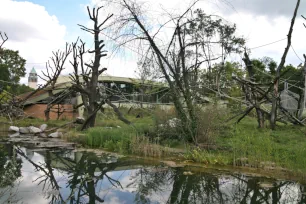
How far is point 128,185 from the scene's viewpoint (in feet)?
22.0

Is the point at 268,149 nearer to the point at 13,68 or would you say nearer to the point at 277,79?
the point at 277,79

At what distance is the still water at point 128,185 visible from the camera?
5754 mm

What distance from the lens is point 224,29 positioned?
10047 mm

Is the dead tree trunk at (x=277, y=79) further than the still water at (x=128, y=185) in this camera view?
Yes

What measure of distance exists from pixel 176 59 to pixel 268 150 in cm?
365

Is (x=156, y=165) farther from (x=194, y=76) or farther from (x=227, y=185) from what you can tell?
(x=194, y=76)

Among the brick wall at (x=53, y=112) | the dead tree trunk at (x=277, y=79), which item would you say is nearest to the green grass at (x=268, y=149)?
the dead tree trunk at (x=277, y=79)

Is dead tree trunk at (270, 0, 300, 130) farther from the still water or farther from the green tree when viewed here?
the green tree

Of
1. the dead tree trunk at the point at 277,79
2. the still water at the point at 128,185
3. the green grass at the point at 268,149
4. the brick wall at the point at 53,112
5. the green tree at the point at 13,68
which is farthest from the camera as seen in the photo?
the green tree at the point at 13,68

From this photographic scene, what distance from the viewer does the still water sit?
18.9 ft

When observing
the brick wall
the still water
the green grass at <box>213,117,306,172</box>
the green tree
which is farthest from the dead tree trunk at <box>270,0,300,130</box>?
the green tree

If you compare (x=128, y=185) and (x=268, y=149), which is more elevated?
(x=268, y=149)

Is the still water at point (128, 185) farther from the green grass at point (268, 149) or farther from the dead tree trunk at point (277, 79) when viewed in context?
the dead tree trunk at point (277, 79)

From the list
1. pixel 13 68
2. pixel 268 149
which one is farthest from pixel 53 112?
pixel 268 149
